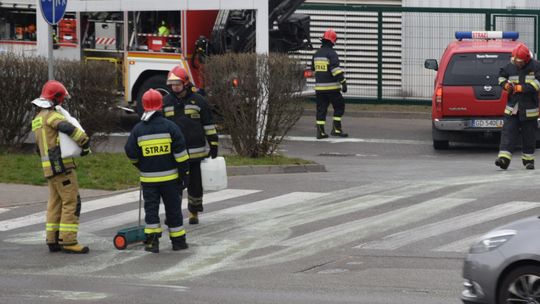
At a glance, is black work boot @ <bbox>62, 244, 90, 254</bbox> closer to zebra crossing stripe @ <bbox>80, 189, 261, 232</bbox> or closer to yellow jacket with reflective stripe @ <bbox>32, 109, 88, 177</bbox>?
yellow jacket with reflective stripe @ <bbox>32, 109, 88, 177</bbox>

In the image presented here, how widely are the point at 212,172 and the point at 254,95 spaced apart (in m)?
5.04

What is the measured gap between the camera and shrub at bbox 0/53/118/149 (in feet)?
63.2

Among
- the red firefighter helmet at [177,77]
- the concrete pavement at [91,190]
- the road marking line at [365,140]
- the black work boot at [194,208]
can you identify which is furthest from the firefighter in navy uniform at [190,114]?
the road marking line at [365,140]

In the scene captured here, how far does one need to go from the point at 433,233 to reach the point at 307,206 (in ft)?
7.90

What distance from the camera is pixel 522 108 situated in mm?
18516

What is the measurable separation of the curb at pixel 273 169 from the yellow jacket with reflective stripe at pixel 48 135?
5741 millimetres

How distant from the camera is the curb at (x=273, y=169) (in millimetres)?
18531

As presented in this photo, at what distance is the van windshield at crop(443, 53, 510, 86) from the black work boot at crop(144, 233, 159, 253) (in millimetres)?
10390

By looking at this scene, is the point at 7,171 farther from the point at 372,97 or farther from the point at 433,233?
the point at 372,97

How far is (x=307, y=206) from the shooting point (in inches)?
607

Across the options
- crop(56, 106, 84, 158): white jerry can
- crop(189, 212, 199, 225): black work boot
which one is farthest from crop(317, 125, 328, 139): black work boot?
crop(56, 106, 84, 158): white jerry can

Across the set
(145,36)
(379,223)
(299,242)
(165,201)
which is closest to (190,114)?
(165,201)

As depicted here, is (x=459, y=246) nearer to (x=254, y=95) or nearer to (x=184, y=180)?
(x=184, y=180)

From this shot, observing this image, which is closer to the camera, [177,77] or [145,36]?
[177,77]
